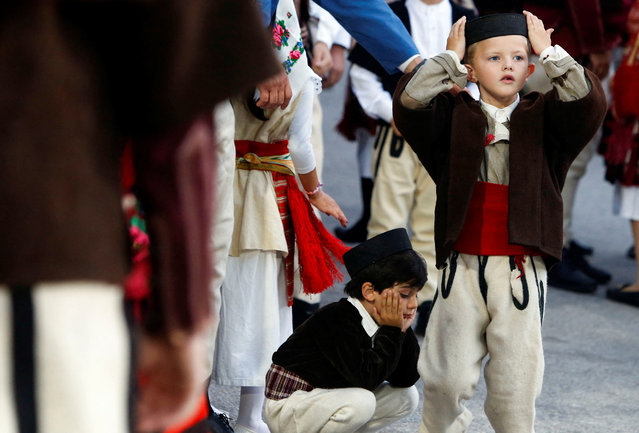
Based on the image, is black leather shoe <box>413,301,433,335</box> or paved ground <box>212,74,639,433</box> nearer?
paved ground <box>212,74,639,433</box>

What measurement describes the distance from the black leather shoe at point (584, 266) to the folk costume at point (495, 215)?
3053mm

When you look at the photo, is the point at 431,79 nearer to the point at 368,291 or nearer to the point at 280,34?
the point at 280,34

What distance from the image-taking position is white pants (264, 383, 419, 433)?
2926 mm

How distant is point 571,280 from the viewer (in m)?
5.62

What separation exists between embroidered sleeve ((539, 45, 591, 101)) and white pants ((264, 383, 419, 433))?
3.40 feet

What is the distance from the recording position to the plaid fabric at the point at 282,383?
9.96ft

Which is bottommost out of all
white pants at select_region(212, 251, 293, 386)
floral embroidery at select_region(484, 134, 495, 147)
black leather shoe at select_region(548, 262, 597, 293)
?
black leather shoe at select_region(548, 262, 597, 293)

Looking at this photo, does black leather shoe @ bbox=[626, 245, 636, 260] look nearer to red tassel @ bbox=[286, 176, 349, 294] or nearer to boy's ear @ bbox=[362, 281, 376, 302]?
red tassel @ bbox=[286, 176, 349, 294]

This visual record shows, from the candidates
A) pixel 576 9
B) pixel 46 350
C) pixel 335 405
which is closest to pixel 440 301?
pixel 335 405

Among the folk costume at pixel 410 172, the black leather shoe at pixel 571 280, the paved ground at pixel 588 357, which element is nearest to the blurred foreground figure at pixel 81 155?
the paved ground at pixel 588 357

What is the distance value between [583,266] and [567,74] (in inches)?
129

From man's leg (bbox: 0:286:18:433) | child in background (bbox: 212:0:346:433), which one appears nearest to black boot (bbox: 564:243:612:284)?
child in background (bbox: 212:0:346:433)

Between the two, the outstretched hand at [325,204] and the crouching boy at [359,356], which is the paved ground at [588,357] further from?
the outstretched hand at [325,204]

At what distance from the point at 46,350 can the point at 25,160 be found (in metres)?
0.23
